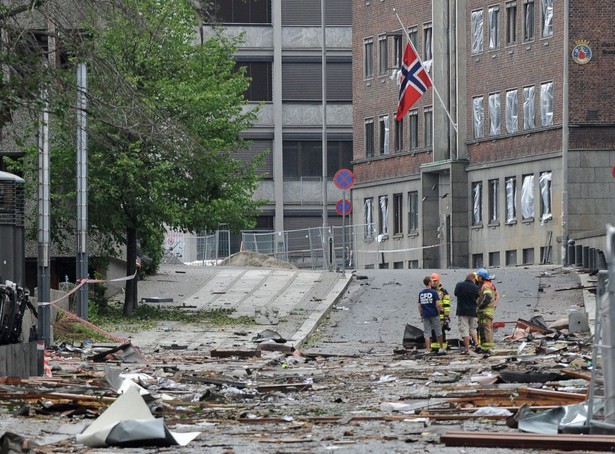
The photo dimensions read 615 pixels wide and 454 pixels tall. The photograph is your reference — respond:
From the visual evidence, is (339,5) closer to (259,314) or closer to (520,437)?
(259,314)

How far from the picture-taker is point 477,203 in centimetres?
7381

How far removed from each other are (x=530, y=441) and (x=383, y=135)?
68681 millimetres

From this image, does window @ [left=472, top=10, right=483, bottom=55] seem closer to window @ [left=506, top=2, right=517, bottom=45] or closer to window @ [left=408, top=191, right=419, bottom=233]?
window @ [left=506, top=2, right=517, bottom=45]

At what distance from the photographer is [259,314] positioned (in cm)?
4134

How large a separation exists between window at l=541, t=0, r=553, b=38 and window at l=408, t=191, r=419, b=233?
37.4ft

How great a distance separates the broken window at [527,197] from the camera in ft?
229

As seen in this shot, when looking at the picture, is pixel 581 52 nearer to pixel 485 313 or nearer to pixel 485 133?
pixel 485 133

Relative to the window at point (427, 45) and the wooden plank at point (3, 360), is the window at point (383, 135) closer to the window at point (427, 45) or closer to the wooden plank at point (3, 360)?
the window at point (427, 45)

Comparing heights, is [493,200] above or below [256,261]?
above

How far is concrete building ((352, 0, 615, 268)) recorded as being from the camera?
6650 centimetres

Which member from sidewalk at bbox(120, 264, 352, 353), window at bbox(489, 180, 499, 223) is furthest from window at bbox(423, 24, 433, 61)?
sidewalk at bbox(120, 264, 352, 353)

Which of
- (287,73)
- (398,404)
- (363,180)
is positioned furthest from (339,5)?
(398,404)

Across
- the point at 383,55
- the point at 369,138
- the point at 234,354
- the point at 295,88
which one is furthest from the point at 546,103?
→ the point at 234,354

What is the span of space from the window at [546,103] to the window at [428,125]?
28.3 feet
